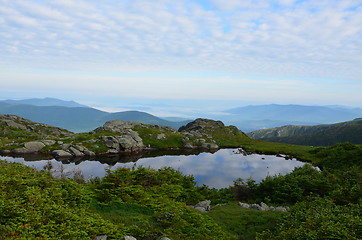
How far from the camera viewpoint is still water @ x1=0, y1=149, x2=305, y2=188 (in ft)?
166

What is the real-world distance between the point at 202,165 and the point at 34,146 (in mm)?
53420

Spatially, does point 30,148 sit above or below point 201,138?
below

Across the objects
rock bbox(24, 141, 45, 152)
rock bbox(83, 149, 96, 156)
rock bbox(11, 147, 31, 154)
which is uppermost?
rock bbox(24, 141, 45, 152)

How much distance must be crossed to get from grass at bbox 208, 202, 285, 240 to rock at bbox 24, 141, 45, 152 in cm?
6464

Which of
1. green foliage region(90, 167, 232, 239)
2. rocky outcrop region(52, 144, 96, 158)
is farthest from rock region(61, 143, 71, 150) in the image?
green foliage region(90, 167, 232, 239)

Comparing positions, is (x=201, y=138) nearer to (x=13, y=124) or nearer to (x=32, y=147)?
(x=32, y=147)

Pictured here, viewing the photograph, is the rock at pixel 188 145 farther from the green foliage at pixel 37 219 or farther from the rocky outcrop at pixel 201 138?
the green foliage at pixel 37 219

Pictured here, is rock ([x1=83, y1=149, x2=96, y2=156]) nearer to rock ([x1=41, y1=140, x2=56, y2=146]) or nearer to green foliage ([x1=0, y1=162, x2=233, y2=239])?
rock ([x1=41, y1=140, x2=56, y2=146])

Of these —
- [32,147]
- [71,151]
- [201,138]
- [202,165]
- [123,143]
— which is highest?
[201,138]

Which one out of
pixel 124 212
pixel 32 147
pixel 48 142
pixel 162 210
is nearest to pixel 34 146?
pixel 32 147

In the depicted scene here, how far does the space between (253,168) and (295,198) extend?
29272 millimetres

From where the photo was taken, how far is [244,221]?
2305 cm

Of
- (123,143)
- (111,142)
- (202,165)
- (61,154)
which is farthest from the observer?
(123,143)

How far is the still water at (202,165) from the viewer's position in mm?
50634
